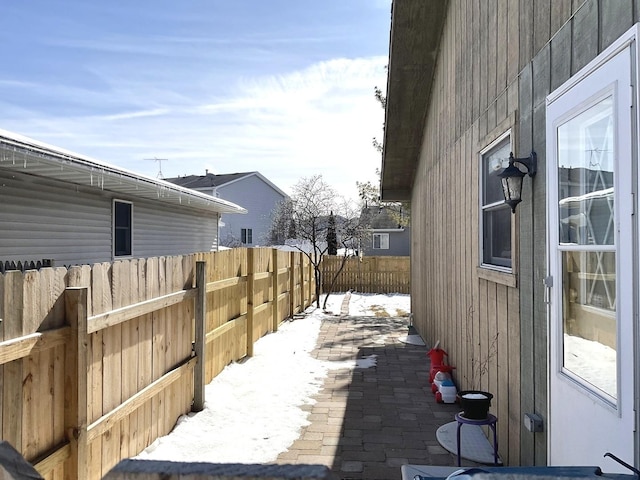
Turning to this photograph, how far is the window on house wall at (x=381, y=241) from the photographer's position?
2792cm

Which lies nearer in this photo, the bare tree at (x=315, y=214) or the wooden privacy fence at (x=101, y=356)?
the wooden privacy fence at (x=101, y=356)

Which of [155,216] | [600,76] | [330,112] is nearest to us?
[600,76]

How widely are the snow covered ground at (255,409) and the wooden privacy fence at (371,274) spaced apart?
977cm

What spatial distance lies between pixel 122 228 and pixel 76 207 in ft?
5.28

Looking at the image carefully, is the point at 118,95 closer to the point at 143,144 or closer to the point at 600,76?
the point at 143,144

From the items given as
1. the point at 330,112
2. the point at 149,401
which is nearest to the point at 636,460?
the point at 149,401

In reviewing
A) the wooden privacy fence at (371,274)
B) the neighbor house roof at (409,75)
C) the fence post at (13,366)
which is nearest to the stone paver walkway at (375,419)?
the fence post at (13,366)

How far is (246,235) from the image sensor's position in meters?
26.6

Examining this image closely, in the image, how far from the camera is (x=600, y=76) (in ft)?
6.47

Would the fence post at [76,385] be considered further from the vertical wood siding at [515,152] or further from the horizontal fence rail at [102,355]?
the vertical wood siding at [515,152]

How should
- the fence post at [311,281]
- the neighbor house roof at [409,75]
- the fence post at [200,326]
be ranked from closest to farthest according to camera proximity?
the fence post at [200,326]
the neighbor house roof at [409,75]
the fence post at [311,281]

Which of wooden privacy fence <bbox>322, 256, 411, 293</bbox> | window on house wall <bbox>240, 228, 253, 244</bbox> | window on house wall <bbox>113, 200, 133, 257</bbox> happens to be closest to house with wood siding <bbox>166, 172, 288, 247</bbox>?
window on house wall <bbox>240, 228, 253, 244</bbox>

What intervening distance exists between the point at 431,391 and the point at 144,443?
129 inches

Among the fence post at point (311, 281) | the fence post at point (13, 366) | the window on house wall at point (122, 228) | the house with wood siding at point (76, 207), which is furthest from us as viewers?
the fence post at point (311, 281)
